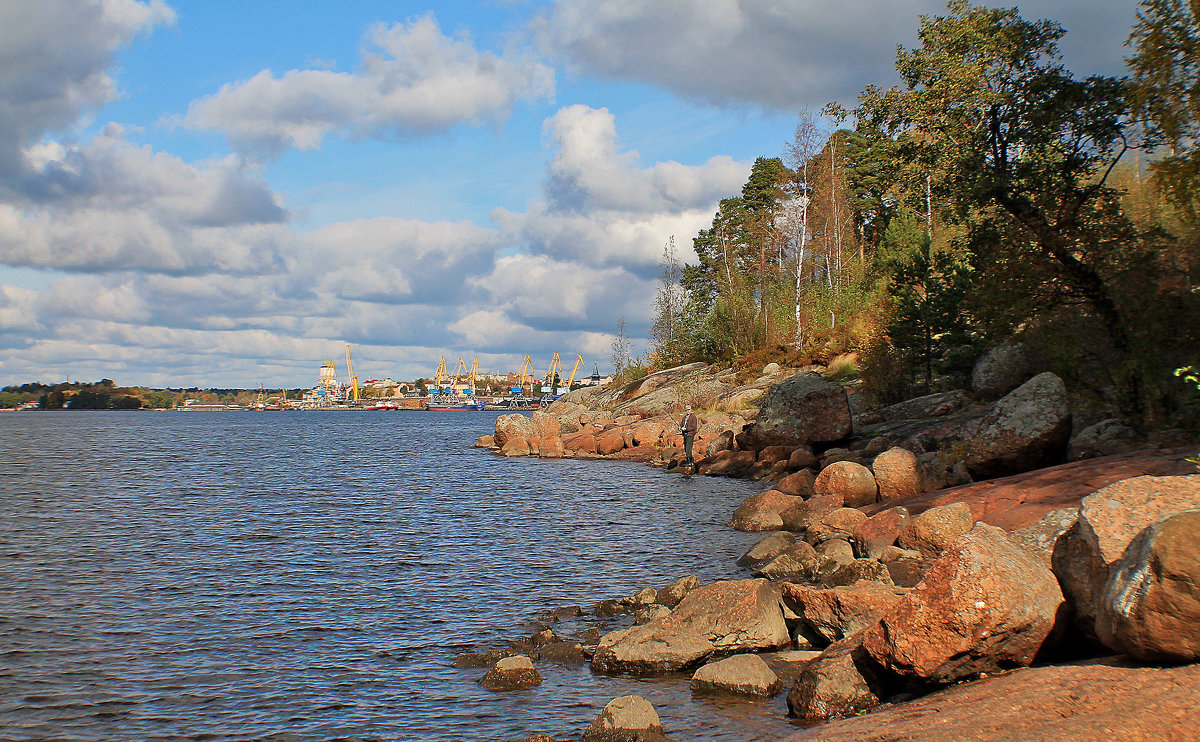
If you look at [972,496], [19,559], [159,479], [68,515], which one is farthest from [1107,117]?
[159,479]

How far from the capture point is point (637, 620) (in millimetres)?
12750

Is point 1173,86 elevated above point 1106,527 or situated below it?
above

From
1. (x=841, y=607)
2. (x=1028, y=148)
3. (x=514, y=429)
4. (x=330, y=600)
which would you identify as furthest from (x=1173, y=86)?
(x=514, y=429)

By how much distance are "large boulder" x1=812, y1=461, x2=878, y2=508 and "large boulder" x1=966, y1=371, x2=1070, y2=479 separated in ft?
7.76

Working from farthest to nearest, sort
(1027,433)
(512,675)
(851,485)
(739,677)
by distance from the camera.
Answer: (851,485) < (1027,433) < (512,675) < (739,677)

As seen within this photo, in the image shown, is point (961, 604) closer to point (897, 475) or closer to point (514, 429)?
point (897, 475)

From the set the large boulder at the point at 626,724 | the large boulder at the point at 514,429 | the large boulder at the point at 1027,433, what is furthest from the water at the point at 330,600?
the large boulder at the point at 514,429

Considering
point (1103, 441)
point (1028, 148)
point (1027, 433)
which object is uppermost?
point (1028, 148)

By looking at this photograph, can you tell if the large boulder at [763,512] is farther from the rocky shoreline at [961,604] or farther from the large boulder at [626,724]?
the large boulder at [626,724]

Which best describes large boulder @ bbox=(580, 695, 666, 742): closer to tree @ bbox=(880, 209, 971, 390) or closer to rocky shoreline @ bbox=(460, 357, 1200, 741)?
rocky shoreline @ bbox=(460, 357, 1200, 741)

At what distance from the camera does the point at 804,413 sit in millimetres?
29656

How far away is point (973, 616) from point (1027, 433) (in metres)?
11.6

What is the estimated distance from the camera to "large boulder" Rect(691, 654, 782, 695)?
31.8 ft

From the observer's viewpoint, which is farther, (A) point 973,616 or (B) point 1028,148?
(B) point 1028,148
